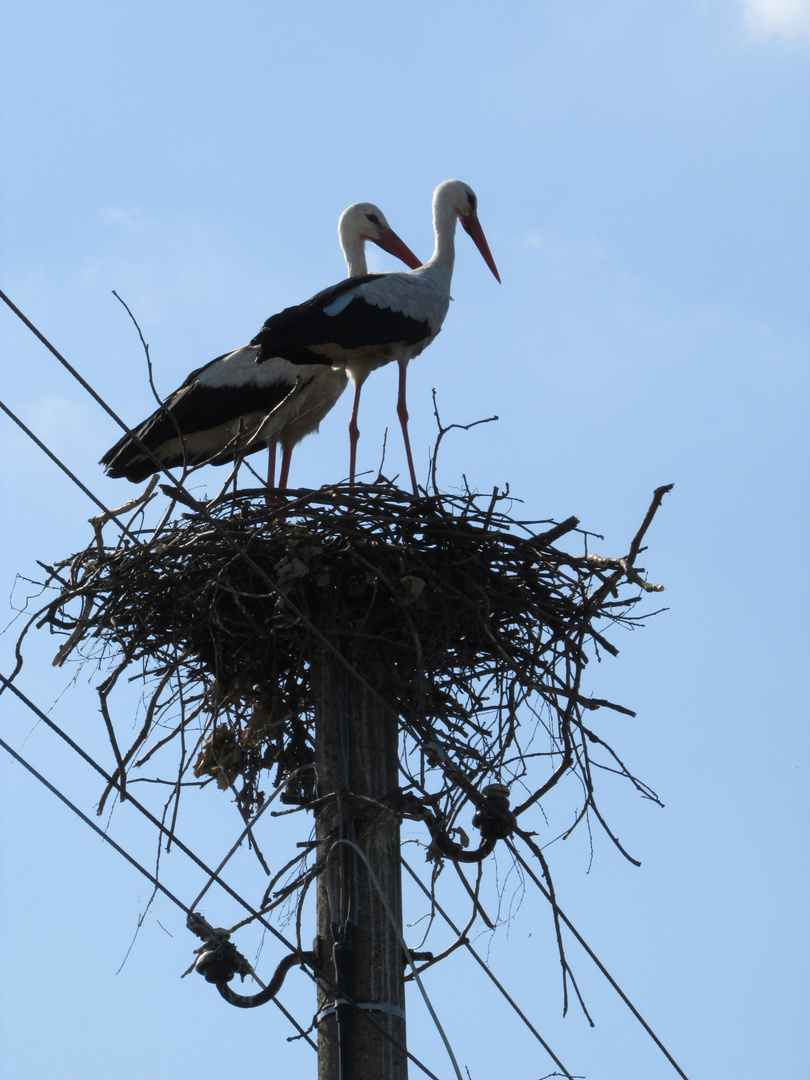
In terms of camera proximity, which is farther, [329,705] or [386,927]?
[329,705]

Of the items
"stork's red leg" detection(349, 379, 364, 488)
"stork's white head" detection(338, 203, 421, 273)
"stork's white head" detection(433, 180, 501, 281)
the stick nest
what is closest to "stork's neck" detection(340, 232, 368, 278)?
"stork's white head" detection(338, 203, 421, 273)

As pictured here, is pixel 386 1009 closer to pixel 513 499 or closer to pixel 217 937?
pixel 217 937

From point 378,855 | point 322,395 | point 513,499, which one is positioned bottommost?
point 378,855

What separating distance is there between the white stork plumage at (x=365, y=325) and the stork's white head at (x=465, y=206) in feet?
1.60

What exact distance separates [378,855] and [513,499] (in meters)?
1.36

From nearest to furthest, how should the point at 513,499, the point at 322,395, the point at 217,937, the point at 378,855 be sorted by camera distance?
1. the point at 217,937
2. the point at 378,855
3. the point at 513,499
4. the point at 322,395

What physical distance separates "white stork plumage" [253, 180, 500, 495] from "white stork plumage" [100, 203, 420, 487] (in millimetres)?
569

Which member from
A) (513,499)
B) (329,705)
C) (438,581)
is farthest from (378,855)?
(513,499)

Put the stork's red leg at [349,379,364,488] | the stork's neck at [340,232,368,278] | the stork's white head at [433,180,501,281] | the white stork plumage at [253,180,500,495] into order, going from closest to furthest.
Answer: the white stork plumage at [253,180,500,495]
the stork's red leg at [349,379,364,488]
the stork's white head at [433,180,501,281]
the stork's neck at [340,232,368,278]

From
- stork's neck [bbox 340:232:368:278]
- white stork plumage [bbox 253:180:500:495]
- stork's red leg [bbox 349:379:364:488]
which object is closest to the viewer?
white stork plumage [bbox 253:180:500:495]

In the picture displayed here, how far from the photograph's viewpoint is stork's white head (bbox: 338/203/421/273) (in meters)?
8.73

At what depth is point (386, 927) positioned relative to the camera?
175 inches

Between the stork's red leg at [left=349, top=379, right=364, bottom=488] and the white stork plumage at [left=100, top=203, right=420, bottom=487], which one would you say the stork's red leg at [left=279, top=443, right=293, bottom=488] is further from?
the stork's red leg at [left=349, top=379, right=364, bottom=488]

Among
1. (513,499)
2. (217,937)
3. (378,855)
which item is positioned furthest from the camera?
(513,499)
